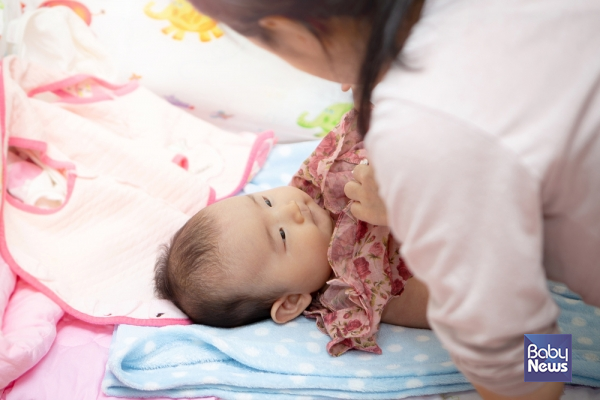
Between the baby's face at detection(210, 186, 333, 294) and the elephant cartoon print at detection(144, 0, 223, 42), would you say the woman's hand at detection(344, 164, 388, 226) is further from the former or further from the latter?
the elephant cartoon print at detection(144, 0, 223, 42)

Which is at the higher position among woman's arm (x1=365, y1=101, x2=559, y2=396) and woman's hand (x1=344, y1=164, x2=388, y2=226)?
woman's arm (x1=365, y1=101, x2=559, y2=396)

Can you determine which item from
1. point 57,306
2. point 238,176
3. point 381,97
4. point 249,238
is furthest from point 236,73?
point 381,97

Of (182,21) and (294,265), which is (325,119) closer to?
(182,21)

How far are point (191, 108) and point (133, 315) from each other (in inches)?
31.4

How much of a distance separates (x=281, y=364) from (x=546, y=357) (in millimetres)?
477

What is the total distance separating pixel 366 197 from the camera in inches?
36.9

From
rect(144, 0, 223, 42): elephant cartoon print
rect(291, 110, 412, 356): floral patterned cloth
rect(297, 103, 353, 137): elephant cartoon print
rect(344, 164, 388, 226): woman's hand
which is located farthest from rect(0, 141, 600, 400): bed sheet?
rect(144, 0, 223, 42): elephant cartoon print

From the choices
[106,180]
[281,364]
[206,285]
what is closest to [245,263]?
[206,285]

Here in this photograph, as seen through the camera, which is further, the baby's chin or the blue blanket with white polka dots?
the baby's chin

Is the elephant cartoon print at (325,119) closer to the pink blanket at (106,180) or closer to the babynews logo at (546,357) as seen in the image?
the pink blanket at (106,180)

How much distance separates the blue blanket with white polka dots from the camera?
100 centimetres

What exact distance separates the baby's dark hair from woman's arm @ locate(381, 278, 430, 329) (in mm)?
241

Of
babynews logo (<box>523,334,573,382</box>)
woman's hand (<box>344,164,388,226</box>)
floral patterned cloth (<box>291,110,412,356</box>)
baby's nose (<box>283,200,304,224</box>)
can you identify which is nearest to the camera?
babynews logo (<box>523,334,573,382</box>)

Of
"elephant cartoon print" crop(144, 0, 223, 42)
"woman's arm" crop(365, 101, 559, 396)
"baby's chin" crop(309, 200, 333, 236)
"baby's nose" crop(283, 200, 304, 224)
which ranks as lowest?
"baby's chin" crop(309, 200, 333, 236)
